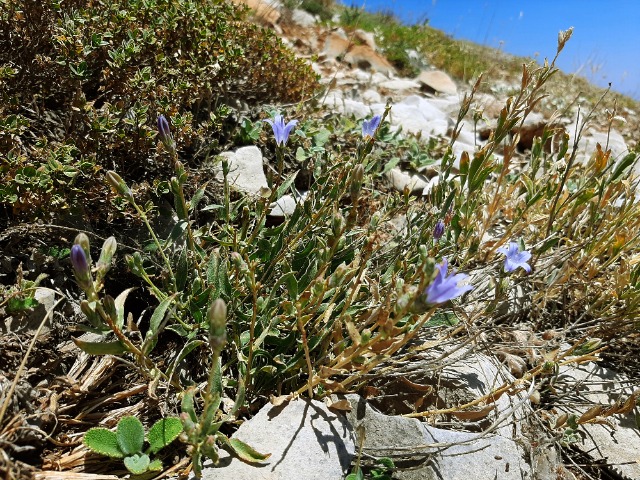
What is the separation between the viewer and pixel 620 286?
2.16 m

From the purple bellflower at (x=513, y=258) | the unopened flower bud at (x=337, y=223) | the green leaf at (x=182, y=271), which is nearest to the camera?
the unopened flower bud at (x=337, y=223)

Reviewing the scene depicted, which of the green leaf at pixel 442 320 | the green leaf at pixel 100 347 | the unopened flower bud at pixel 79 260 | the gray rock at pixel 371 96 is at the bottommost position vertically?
the green leaf at pixel 100 347

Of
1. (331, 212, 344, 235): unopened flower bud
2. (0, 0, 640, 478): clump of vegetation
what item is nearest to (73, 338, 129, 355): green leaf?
(0, 0, 640, 478): clump of vegetation

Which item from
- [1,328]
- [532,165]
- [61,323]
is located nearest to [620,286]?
[532,165]

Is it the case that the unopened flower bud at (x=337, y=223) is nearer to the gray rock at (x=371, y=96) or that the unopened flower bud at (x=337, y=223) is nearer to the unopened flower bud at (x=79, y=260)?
the unopened flower bud at (x=79, y=260)

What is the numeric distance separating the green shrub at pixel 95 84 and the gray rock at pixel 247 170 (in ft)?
0.53

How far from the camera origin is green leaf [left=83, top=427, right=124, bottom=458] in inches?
51.7

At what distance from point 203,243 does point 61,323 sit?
24.1 inches

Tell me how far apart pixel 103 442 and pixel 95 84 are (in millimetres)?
1708

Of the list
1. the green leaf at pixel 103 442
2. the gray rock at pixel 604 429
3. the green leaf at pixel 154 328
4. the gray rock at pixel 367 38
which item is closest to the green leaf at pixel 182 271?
the green leaf at pixel 154 328

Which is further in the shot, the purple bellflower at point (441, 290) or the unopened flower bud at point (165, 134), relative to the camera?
the unopened flower bud at point (165, 134)

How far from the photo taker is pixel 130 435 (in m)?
1.35

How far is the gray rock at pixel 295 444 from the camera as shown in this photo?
1.38m

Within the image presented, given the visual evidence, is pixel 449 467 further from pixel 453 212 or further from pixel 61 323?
pixel 61 323
